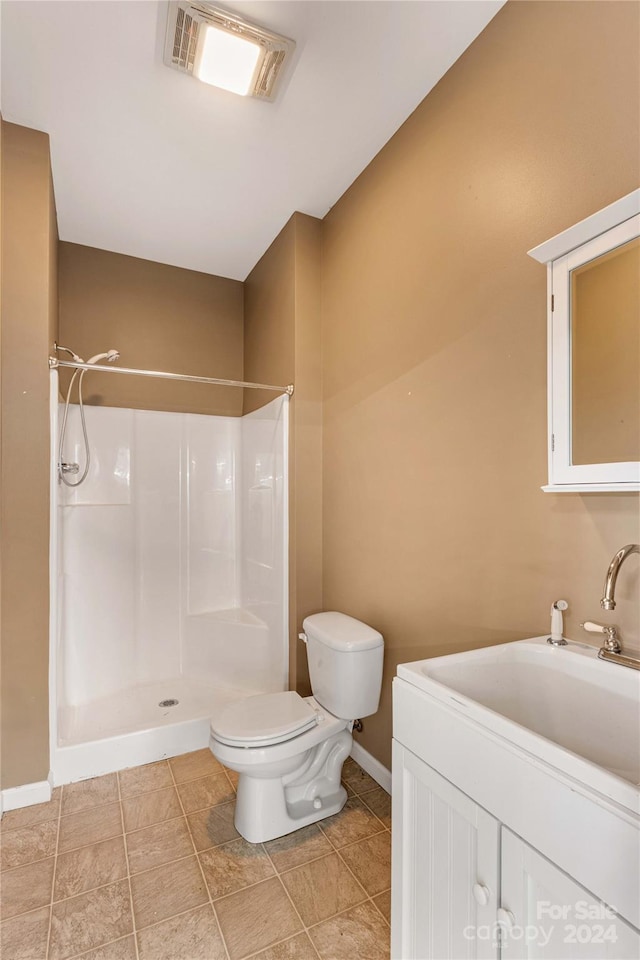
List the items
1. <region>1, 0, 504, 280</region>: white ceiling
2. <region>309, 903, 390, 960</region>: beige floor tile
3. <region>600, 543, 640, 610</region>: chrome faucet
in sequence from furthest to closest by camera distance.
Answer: <region>1, 0, 504, 280</region>: white ceiling
<region>309, 903, 390, 960</region>: beige floor tile
<region>600, 543, 640, 610</region>: chrome faucet

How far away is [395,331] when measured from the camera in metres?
1.93

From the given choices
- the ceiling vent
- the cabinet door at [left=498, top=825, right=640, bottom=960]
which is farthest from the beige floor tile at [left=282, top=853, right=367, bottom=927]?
the ceiling vent

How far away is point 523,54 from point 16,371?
2.11m

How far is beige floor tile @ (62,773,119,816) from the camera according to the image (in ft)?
6.27

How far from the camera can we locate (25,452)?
1961 mm

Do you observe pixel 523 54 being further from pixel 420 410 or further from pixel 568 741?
pixel 568 741

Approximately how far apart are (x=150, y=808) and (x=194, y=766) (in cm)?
31

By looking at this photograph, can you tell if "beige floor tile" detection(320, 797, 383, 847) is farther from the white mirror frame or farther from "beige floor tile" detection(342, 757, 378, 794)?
the white mirror frame

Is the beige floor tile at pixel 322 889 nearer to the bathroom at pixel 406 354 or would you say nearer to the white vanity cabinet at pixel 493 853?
the bathroom at pixel 406 354

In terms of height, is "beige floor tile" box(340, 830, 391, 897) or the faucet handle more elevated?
the faucet handle

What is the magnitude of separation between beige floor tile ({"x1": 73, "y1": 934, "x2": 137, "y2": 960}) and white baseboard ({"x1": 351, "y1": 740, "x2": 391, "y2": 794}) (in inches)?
40.8

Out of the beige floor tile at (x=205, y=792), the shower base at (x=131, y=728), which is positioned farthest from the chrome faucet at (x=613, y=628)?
the shower base at (x=131, y=728)

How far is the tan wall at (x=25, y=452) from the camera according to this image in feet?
6.31

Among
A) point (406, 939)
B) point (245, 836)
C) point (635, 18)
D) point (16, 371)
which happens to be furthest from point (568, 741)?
point (16, 371)
